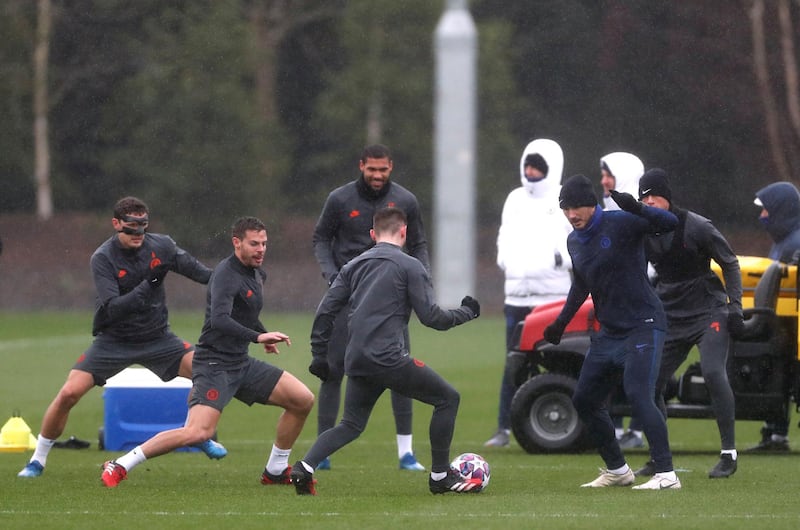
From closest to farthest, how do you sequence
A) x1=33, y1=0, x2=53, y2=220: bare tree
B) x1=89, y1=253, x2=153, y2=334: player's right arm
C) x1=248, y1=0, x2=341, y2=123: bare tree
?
x1=89, y1=253, x2=153, y2=334: player's right arm → x1=248, y1=0, x2=341, y2=123: bare tree → x1=33, y1=0, x2=53, y2=220: bare tree

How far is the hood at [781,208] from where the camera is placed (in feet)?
41.1

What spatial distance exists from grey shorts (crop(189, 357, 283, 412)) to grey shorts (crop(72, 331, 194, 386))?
0.88 metres

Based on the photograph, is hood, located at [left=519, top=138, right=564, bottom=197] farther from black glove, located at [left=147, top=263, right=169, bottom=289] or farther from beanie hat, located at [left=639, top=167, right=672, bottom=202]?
black glove, located at [left=147, top=263, right=169, bottom=289]

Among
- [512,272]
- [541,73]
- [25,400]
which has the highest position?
[541,73]

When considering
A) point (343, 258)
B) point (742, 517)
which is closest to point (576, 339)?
point (343, 258)

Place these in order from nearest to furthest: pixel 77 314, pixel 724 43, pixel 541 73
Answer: pixel 77 314 < pixel 724 43 < pixel 541 73

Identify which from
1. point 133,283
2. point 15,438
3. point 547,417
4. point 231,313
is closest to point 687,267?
point 547,417

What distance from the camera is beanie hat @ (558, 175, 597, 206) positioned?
9680mm

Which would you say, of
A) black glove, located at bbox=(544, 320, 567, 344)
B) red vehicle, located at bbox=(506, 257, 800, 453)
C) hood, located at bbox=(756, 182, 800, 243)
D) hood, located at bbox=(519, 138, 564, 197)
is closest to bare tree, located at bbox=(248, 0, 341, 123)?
hood, located at bbox=(519, 138, 564, 197)

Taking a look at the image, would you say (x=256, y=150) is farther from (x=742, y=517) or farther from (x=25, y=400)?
(x=742, y=517)

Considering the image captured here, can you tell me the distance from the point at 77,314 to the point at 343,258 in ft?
78.6

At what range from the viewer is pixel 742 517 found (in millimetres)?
8492

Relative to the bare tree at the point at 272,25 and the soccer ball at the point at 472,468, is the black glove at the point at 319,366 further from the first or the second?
the bare tree at the point at 272,25

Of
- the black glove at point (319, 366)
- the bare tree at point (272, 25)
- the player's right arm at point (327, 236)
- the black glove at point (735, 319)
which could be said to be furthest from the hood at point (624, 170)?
the bare tree at point (272, 25)
